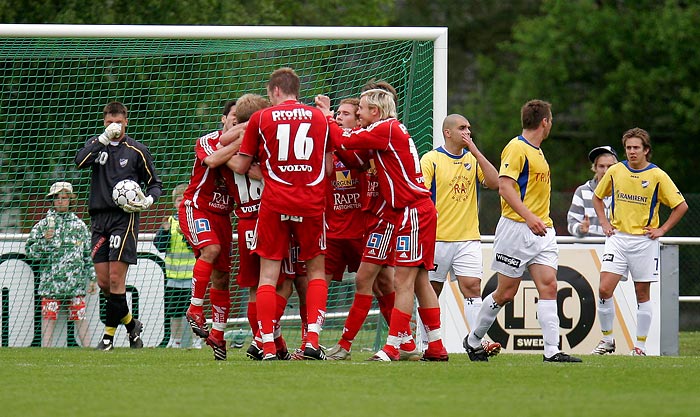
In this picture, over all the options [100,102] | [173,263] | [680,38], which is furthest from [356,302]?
[680,38]

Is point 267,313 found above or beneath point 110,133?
beneath

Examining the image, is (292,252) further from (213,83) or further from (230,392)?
(213,83)

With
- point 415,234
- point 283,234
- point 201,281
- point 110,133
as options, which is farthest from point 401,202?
point 110,133

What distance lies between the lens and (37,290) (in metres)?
13.0

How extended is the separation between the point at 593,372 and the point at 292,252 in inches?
99.2

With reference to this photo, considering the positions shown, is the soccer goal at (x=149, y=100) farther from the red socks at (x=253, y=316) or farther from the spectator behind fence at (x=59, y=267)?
the red socks at (x=253, y=316)

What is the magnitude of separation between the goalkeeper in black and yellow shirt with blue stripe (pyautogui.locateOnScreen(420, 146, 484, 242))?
2.81m

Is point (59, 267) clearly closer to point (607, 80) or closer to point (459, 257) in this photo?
point (459, 257)

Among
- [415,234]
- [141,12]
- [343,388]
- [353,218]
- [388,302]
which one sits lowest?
[343,388]

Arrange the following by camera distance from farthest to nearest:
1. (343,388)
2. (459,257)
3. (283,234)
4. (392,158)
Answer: (459,257), (392,158), (283,234), (343,388)

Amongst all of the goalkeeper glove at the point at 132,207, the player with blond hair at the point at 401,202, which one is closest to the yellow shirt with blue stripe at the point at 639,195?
the player with blond hair at the point at 401,202

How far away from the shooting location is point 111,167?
11.7 m

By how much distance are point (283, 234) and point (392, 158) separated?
3.48 ft

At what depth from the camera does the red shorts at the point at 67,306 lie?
42.1 feet
